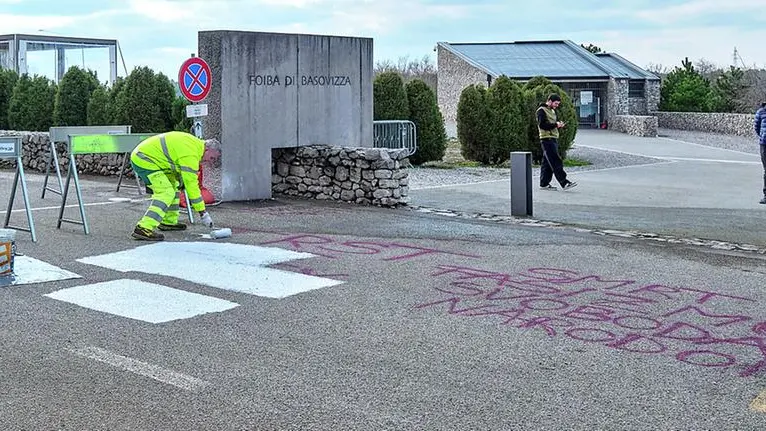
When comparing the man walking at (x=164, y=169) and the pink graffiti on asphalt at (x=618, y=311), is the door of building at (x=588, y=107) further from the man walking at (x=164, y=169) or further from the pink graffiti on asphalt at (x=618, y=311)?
the pink graffiti on asphalt at (x=618, y=311)

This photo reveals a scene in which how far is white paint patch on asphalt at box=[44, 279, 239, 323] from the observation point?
781cm

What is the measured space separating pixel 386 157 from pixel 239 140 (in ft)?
7.76

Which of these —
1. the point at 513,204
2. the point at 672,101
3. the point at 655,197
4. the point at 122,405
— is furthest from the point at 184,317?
the point at 672,101

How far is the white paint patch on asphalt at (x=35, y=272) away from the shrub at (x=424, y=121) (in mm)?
14729

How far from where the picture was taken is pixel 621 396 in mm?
5770

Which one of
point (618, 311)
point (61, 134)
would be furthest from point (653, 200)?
point (61, 134)

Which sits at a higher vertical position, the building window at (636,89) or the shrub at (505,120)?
the building window at (636,89)

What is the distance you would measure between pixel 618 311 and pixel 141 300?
12.8 feet

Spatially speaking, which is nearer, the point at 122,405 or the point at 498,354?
the point at 122,405

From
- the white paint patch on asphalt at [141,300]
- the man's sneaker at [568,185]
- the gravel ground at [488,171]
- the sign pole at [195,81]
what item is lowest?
the white paint patch on asphalt at [141,300]

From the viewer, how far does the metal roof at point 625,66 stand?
46934mm

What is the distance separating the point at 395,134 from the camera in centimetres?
2250

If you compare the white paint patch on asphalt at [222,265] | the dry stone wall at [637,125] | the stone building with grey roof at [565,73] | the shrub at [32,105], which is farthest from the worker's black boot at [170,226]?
the stone building with grey roof at [565,73]

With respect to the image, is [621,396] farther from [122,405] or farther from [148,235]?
[148,235]
